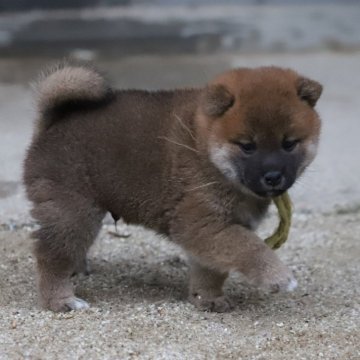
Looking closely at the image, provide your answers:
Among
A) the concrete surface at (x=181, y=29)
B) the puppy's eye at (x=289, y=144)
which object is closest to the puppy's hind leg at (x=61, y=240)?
the puppy's eye at (x=289, y=144)

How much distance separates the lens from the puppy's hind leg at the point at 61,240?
441 centimetres

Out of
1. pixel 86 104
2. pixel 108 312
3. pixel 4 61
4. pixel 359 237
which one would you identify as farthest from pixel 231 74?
pixel 4 61

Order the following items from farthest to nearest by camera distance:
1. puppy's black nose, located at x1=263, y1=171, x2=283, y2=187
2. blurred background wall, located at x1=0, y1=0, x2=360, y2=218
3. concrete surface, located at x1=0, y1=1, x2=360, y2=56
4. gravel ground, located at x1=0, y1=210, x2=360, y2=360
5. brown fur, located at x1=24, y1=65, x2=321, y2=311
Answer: concrete surface, located at x1=0, y1=1, x2=360, y2=56, blurred background wall, located at x1=0, y1=0, x2=360, y2=218, brown fur, located at x1=24, y1=65, x2=321, y2=311, puppy's black nose, located at x1=263, y1=171, x2=283, y2=187, gravel ground, located at x1=0, y1=210, x2=360, y2=360

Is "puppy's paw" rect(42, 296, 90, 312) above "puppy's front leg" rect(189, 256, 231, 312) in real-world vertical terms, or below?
below

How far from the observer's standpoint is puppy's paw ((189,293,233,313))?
446 cm

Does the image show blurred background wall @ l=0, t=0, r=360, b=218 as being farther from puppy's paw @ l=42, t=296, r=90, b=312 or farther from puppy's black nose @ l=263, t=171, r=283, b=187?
puppy's black nose @ l=263, t=171, r=283, b=187

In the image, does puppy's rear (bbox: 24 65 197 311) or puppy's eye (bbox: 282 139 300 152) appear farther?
puppy's rear (bbox: 24 65 197 311)

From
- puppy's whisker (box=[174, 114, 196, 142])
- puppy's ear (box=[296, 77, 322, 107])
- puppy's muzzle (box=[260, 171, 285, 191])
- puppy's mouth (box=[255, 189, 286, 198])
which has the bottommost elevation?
puppy's mouth (box=[255, 189, 286, 198])

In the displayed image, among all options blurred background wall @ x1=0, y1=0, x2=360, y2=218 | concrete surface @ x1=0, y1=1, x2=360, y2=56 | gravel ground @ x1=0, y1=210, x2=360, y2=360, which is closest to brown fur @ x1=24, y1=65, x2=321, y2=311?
gravel ground @ x1=0, y1=210, x2=360, y2=360

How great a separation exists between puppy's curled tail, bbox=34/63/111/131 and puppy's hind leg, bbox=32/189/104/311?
17.7 inches

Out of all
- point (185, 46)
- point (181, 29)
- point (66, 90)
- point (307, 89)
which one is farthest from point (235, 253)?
point (181, 29)

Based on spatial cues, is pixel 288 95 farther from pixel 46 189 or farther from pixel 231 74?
pixel 46 189

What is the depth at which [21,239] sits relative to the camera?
5.50m

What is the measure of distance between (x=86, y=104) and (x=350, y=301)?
1.64 meters
